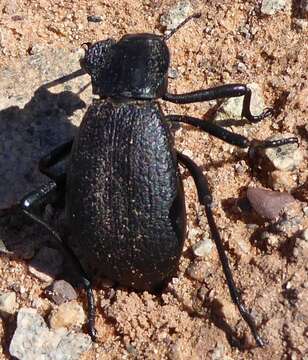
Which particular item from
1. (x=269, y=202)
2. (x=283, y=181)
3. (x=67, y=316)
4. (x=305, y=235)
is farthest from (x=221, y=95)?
(x=67, y=316)

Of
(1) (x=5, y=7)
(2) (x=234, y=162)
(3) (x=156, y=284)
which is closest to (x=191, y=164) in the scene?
(2) (x=234, y=162)

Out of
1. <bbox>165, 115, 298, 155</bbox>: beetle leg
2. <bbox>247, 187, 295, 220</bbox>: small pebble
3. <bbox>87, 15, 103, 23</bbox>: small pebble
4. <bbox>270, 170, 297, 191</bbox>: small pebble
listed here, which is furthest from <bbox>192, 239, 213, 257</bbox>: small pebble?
<bbox>87, 15, 103, 23</bbox>: small pebble

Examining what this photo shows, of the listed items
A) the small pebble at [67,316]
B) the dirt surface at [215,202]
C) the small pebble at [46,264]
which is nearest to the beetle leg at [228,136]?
the dirt surface at [215,202]

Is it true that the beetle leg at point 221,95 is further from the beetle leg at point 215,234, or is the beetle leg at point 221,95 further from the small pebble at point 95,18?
the small pebble at point 95,18

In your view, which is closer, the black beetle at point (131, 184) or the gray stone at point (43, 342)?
the black beetle at point (131, 184)

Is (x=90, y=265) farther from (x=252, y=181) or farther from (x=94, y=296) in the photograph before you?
(x=252, y=181)

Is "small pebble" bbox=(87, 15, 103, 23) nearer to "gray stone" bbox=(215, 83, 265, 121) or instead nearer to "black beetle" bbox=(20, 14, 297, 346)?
"black beetle" bbox=(20, 14, 297, 346)
